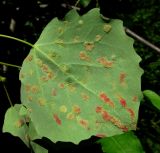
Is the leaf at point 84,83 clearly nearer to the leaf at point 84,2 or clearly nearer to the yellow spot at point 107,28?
the yellow spot at point 107,28

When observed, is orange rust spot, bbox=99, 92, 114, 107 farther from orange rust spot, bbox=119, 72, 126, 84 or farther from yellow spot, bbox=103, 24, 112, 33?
yellow spot, bbox=103, 24, 112, 33

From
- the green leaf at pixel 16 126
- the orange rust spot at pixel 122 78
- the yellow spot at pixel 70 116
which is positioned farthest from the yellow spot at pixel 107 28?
the green leaf at pixel 16 126

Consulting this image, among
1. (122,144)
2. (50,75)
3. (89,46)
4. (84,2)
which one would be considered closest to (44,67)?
(50,75)

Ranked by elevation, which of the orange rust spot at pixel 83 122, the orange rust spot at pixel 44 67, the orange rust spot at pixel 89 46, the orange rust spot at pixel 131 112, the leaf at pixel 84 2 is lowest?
the leaf at pixel 84 2

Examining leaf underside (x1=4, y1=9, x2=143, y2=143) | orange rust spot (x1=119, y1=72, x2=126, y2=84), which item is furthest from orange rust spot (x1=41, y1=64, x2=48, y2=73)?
orange rust spot (x1=119, y1=72, x2=126, y2=84)

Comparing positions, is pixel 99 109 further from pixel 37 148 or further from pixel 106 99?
pixel 37 148

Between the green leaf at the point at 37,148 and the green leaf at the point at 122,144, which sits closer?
the green leaf at the point at 37,148
